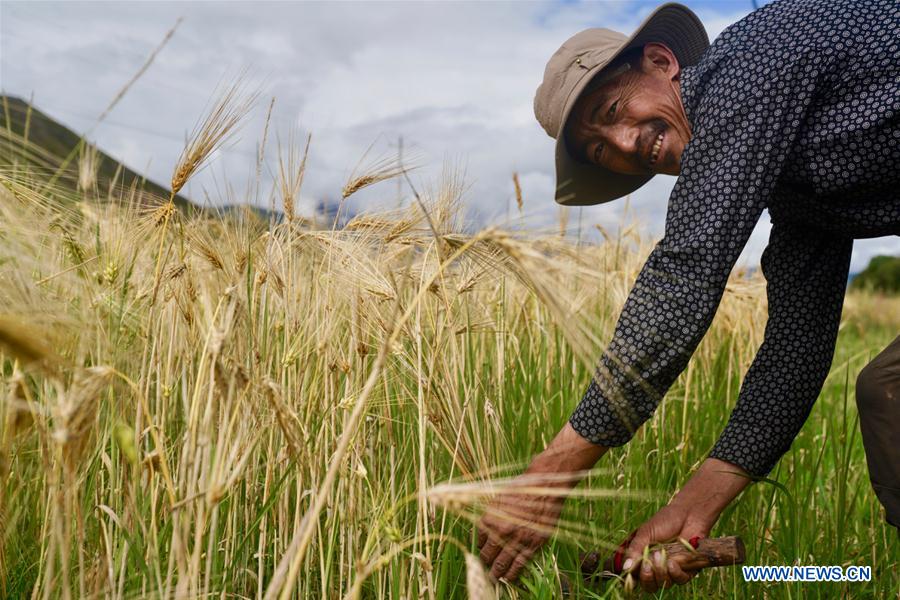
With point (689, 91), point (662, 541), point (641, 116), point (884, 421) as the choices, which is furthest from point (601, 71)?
point (662, 541)

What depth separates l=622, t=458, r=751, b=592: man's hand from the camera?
1.61 meters

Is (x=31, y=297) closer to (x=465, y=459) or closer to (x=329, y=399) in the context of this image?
(x=329, y=399)

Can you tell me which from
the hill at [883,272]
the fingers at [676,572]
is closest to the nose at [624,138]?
the fingers at [676,572]

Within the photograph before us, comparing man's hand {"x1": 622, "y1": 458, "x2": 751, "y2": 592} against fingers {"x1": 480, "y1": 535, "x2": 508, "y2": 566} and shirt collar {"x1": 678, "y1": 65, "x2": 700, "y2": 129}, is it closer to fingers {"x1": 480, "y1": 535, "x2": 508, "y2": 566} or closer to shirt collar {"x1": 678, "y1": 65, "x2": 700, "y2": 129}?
fingers {"x1": 480, "y1": 535, "x2": 508, "y2": 566}

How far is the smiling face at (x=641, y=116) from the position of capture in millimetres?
1921

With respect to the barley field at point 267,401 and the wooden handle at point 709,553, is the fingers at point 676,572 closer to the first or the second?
the wooden handle at point 709,553

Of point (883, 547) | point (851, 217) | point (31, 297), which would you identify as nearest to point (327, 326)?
point (31, 297)

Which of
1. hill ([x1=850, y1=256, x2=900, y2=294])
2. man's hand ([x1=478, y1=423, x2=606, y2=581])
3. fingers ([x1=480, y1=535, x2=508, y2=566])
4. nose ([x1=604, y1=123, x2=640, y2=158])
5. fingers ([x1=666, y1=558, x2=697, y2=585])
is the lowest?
fingers ([x1=666, y1=558, x2=697, y2=585])

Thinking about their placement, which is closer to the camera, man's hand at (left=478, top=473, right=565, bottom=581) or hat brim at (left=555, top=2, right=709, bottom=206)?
man's hand at (left=478, top=473, right=565, bottom=581)

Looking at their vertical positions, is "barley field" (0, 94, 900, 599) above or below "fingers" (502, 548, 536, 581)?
above

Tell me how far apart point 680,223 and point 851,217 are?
57 cm

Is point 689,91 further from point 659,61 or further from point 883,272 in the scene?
point 883,272

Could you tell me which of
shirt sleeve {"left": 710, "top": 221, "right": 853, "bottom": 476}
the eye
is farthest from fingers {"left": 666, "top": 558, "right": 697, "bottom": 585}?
the eye

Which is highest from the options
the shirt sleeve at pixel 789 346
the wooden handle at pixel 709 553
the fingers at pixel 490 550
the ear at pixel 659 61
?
the ear at pixel 659 61
